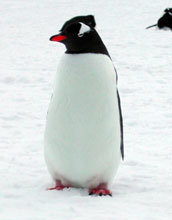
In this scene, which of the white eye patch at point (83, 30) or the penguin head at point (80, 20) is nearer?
the white eye patch at point (83, 30)

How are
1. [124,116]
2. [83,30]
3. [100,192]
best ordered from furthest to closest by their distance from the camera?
[124,116] → [100,192] → [83,30]

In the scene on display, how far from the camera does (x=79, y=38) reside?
2.74m

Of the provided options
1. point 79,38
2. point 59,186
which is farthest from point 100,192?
point 79,38

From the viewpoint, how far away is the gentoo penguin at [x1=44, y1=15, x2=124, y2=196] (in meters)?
2.71

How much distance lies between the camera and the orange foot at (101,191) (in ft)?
9.36

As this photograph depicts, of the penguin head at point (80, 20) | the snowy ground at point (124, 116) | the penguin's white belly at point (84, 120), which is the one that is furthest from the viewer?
the penguin head at point (80, 20)

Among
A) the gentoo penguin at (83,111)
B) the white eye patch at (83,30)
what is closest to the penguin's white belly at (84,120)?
the gentoo penguin at (83,111)

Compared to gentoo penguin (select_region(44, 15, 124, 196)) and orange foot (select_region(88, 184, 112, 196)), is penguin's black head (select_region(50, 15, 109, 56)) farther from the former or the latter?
orange foot (select_region(88, 184, 112, 196))

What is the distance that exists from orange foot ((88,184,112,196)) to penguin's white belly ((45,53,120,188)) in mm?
49

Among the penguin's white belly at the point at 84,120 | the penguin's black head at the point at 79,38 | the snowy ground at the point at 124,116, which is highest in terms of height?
the penguin's black head at the point at 79,38

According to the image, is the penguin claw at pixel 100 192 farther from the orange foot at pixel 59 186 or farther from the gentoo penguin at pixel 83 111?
the orange foot at pixel 59 186

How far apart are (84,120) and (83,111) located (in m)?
0.06

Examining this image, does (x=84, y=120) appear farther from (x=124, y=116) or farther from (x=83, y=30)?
(x=124, y=116)

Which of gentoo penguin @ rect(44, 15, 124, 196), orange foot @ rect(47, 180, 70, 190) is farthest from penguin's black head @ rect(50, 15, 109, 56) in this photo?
orange foot @ rect(47, 180, 70, 190)
